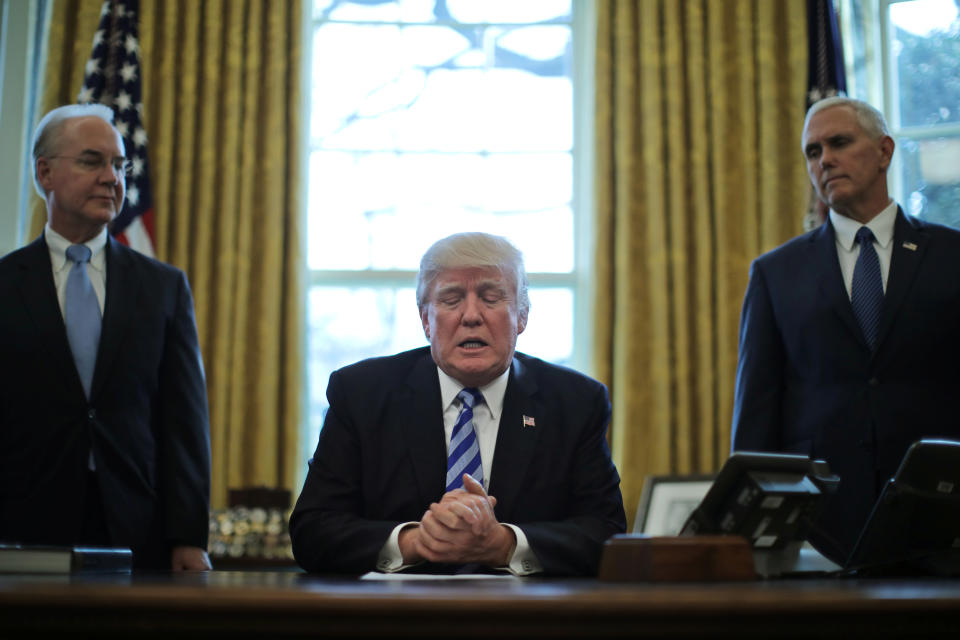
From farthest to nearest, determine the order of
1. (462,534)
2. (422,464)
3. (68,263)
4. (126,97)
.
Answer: (126,97) → (68,263) → (422,464) → (462,534)

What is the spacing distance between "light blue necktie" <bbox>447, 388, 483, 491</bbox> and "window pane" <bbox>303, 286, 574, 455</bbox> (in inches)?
99.9

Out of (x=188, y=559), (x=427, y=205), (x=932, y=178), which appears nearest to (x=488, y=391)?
(x=188, y=559)

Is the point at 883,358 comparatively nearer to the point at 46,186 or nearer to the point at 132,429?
the point at 132,429

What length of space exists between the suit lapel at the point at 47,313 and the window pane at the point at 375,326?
2.11 meters

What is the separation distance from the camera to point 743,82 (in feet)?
16.2

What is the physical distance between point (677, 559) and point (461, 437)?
1038 millimetres

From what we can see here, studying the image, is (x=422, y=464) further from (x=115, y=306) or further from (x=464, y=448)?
(x=115, y=306)

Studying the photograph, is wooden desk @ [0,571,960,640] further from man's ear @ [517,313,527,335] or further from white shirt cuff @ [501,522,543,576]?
man's ear @ [517,313,527,335]

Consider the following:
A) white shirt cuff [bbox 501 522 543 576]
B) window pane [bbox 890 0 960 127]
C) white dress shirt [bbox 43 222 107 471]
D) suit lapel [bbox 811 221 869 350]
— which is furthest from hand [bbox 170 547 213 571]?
window pane [bbox 890 0 960 127]

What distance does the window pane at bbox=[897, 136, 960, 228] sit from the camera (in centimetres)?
496

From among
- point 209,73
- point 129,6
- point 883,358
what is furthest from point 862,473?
point 129,6

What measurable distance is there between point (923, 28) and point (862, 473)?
3.21m

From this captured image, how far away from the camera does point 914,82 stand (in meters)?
5.12

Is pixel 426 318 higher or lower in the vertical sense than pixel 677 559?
higher
